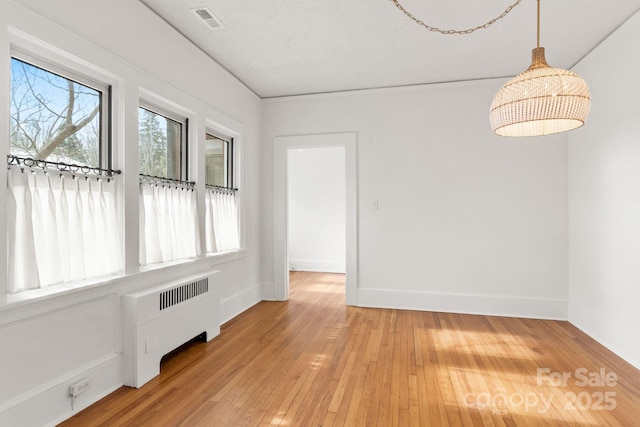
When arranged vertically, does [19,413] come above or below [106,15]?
below

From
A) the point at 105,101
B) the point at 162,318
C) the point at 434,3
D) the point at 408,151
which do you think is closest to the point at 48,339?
the point at 162,318

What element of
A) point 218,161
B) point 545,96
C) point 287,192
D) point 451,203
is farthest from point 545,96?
point 287,192

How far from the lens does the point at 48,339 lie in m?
1.96

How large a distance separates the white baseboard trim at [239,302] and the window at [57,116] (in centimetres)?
204

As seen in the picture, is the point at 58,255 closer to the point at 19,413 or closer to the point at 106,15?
the point at 19,413

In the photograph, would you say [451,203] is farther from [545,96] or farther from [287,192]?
[545,96]

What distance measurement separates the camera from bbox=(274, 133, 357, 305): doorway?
451 centimetres

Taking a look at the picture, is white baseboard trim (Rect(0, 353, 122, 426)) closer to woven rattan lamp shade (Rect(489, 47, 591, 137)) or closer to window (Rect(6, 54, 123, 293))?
window (Rect(6, 54, 123, 293))

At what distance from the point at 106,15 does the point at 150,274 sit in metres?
1.88

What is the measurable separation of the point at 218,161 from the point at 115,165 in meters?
1.60

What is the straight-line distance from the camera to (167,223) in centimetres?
297

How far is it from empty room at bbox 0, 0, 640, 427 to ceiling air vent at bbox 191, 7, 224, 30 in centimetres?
2

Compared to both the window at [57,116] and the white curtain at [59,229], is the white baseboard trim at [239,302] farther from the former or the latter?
the window at [57,116]

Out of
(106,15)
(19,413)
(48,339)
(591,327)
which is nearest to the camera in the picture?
(19,413)
